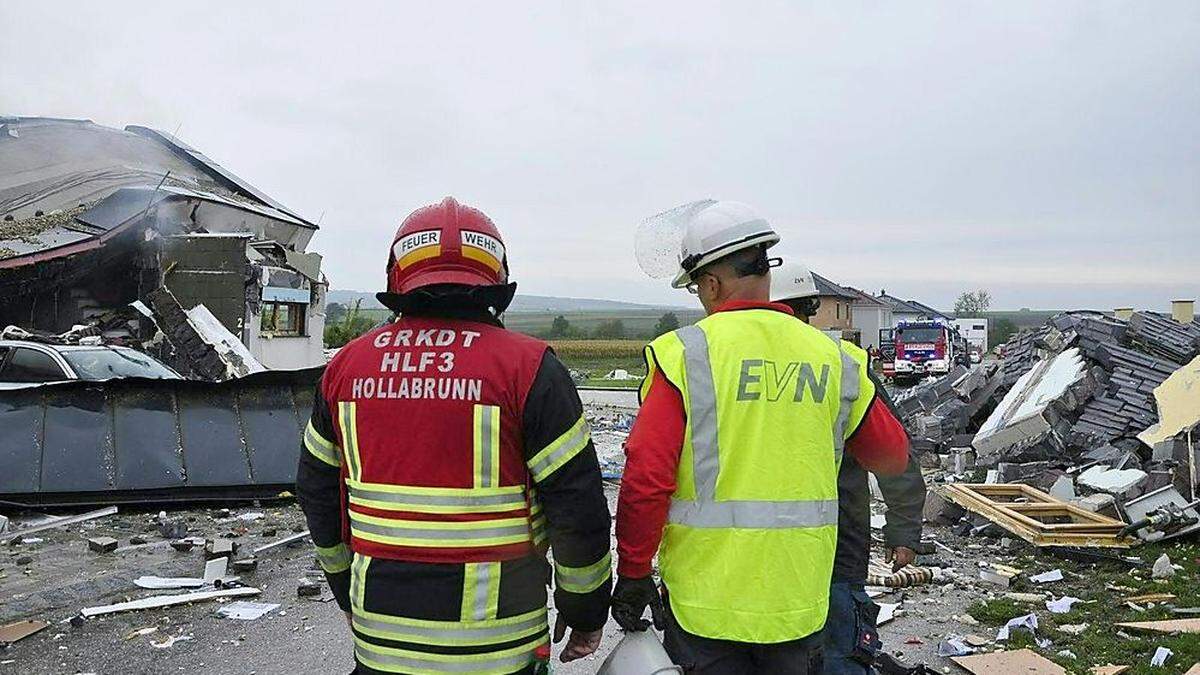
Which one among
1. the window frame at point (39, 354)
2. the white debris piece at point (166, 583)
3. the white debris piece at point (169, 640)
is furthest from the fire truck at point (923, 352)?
the white debris piece at point (169, 640)

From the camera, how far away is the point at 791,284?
3492 millimetres

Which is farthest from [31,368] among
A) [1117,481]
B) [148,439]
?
[1117,481]

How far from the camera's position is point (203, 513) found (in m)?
8.19

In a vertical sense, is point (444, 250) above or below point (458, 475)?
above

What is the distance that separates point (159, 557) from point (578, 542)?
5.36 m

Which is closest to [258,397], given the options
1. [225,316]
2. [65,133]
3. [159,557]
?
[159,557]

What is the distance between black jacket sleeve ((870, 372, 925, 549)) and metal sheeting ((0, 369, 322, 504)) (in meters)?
6.53

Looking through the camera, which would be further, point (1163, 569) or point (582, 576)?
point (1163, 569)

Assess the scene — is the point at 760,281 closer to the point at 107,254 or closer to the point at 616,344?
the point at 107,254

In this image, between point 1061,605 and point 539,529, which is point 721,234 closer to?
point 539,529

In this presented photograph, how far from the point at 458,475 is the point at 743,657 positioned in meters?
0.89

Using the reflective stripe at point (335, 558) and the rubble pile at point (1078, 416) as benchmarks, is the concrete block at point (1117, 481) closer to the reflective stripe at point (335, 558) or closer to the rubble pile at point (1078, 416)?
the rubble pile at point (1078, 416)

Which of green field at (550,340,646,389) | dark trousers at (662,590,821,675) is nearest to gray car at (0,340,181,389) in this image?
dark trousers at (662,590,821,675)

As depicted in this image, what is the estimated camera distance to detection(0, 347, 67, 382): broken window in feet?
32.3
